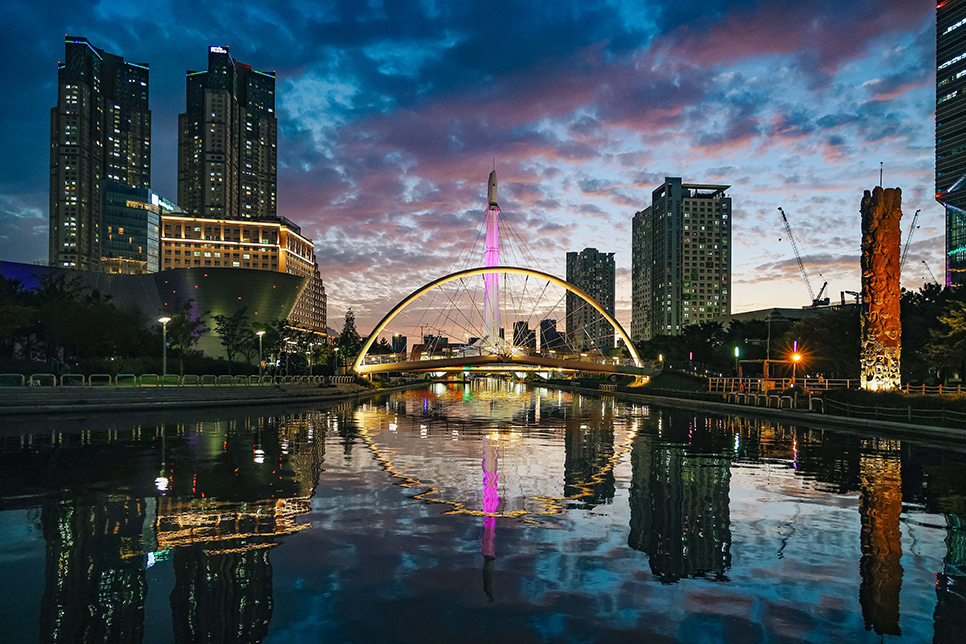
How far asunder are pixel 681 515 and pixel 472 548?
4.80m

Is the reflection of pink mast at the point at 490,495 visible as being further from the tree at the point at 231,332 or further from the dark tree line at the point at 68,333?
the tree at the point at 231,332

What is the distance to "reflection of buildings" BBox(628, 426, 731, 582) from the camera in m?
9.80

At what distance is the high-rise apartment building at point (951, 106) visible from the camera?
15200 centimetres

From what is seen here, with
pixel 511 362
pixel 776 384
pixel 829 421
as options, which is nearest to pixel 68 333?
pixel 511 362

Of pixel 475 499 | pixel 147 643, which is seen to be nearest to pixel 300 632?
pixel 147 643

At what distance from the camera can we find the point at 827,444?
28297mm

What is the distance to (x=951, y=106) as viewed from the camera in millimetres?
154750

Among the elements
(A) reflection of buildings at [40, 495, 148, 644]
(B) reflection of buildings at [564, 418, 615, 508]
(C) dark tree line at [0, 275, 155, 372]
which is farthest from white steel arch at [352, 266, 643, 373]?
(A) reflection of buildings at [40, 495, 148, 644]

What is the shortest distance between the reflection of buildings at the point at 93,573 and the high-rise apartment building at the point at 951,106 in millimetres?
184512

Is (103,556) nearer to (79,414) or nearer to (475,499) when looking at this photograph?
(475,499)

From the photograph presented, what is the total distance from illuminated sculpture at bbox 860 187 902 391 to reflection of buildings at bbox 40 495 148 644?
4544 cm

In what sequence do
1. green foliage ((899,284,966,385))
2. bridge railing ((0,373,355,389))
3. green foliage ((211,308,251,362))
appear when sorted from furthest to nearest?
1. green foliage ((211,308,251,362))
2. green foliage ((899,284,966,385))
3. bridge railing ((0,373,355,389))

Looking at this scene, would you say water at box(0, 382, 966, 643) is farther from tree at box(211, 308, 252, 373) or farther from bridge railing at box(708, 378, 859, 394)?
tree at box(211, 308, 252, 373)

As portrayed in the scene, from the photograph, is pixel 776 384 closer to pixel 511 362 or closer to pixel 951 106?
pixel 511 362
